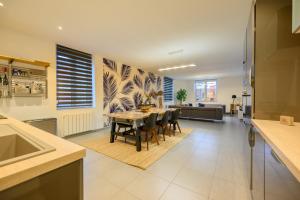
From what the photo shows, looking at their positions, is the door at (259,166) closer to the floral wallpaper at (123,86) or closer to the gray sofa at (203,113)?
the floral wallpaper at (123,86)

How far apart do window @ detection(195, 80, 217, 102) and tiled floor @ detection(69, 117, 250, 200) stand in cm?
821

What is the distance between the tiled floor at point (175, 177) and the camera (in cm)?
169

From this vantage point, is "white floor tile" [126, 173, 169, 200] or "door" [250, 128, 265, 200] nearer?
"door" [250, 128, 265, 200]

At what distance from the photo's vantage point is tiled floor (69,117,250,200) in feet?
5.54

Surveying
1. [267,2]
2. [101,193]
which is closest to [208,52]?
[267,2]

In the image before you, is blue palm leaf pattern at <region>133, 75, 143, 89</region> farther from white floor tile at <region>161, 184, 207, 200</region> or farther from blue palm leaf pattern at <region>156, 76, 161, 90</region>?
white floor tile at <region>161, 184, 207, 200</region>

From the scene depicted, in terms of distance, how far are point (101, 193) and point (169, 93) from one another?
28.3 ft

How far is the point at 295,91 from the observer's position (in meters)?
1.33

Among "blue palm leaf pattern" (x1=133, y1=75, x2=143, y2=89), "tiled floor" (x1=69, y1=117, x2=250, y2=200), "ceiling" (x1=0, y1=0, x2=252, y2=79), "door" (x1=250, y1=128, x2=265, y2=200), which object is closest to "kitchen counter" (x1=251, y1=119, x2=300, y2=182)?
"door" (x1=250, y1=128, x2=265, y2=200)

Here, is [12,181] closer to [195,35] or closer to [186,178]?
[186,178]

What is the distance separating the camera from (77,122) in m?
4.08

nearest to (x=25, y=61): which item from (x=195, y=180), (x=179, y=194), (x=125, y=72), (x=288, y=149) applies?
(x=125, y=72)

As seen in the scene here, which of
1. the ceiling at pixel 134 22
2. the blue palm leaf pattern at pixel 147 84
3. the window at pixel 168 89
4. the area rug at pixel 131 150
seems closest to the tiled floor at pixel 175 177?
the area rug at pixel 131 150

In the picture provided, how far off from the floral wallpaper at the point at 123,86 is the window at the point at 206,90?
17.5 ft
